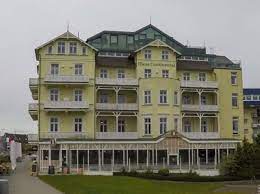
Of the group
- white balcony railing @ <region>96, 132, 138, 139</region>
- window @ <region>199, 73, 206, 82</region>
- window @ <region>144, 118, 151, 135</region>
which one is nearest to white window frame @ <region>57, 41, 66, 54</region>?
white balcony railing @ <region>96, 132, 138, 139</region>

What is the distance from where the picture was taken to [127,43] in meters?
62.5

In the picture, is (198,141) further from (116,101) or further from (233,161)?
(116,101)

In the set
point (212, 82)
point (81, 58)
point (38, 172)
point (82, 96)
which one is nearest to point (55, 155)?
point (38, 172)

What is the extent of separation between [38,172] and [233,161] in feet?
59.8

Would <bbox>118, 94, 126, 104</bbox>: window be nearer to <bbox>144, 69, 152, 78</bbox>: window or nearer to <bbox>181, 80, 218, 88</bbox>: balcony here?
<bbox>144, 69, 152, 78</bbox>: window

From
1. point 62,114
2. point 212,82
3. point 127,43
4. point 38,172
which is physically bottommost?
point 38,172

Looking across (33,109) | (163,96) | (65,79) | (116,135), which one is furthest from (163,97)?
(33,109)

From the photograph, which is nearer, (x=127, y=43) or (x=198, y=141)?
(x=198, y=141)

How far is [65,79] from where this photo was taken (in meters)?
53.7

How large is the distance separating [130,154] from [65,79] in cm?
1041

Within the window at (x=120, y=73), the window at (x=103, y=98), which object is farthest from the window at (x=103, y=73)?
the window at (x=103, y=98)

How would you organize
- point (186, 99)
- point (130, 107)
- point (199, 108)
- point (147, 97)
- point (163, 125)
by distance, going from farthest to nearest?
1. point (186, 99)
2. point (199, 108)
3. point (130, 107)
4. point (147, 97)
5. point (163, 125)

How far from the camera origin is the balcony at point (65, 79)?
2106 inches

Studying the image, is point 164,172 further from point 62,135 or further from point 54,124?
point 54,124
